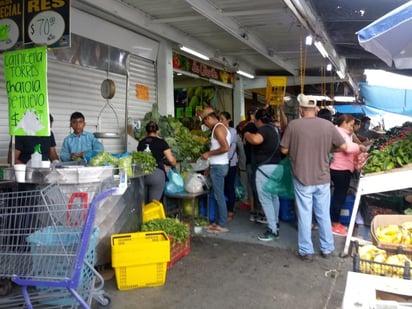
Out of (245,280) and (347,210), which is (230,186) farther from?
(245,280)

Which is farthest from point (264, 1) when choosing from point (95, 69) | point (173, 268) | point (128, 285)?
point (128, 285)

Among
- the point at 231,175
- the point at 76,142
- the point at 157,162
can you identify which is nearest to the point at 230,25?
the point at 231,175

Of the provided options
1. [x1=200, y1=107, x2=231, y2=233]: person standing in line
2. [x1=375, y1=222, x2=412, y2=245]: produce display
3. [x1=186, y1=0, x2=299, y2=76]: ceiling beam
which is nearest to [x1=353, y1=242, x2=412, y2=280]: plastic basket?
[x1=375, y1=222, x2=412, y2=245]: produce display

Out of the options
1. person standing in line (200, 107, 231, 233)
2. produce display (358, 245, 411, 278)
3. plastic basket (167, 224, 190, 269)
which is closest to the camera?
produce display (358, 245, 411, 278)

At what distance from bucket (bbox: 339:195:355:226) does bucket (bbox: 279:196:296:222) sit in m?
0.81

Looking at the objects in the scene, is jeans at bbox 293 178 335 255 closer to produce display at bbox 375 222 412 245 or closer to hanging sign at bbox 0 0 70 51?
produce display at bbox 375 222 412 245

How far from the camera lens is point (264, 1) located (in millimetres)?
6453

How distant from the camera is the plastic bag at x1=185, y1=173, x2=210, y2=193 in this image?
6.28 metres

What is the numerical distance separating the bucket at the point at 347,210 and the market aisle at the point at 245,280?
891mm

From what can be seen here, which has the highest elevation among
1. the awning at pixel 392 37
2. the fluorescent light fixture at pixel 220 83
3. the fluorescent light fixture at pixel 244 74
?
the fluorescent light fixture at pixel 244 74

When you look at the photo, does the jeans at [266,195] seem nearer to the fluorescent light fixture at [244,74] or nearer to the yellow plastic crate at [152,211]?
the yellow plastic crate at [152,211]

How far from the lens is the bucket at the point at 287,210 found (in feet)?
22.4

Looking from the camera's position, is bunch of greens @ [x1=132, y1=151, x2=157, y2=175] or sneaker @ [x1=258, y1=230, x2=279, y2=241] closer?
bunch of greens @ [x1=132, y1=151, x2=157, y2=175]

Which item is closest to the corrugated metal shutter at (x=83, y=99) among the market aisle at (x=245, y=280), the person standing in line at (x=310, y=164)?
the market aisle at (x=245, y=280)
